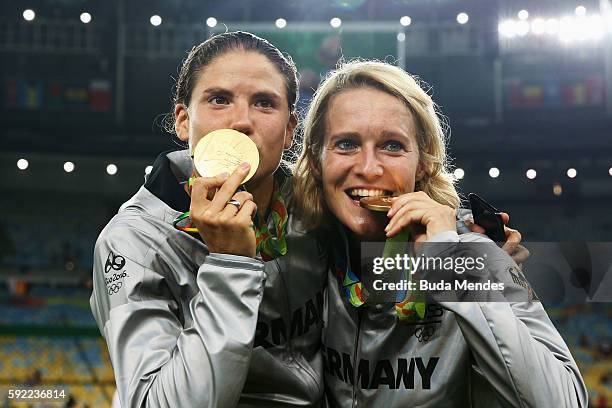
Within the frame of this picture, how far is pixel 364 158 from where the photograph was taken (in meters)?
1.51

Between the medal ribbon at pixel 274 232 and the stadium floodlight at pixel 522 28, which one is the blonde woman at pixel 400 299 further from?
the stadium floodlight at pixel 522 28

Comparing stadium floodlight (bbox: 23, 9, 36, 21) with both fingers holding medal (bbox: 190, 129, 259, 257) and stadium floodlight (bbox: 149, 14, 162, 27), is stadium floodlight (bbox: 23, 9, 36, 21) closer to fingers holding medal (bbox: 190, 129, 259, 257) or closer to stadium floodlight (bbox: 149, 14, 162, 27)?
stadium floodlight (bbox: 149, 14, 162, 27)

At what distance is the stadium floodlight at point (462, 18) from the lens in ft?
25.0

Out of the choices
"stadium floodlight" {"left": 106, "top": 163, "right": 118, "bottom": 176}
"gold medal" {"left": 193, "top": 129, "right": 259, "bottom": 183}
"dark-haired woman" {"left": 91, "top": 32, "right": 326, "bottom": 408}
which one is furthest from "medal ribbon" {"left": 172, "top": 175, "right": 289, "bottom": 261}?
"stadium floodlight" {"left": 106, "top": 163, "right": 118, "bottom": 176}

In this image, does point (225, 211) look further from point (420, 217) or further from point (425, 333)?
point (425, 333)

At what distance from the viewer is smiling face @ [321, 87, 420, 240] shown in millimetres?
1499

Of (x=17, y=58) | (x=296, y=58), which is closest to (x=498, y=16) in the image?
(x=296, y=58)

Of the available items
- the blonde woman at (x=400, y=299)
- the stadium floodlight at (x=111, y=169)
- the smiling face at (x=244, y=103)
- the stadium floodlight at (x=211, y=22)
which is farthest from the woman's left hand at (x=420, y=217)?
the stadium floodlight at (x=211, y=22)

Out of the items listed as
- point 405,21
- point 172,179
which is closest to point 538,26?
point 405,21

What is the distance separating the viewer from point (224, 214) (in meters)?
1.10

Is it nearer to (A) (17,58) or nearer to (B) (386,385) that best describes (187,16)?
(A) (17,58)

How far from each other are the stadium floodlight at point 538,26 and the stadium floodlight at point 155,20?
4.05 meters

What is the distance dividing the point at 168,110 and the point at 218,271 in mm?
6254

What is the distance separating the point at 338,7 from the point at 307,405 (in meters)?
6.54
